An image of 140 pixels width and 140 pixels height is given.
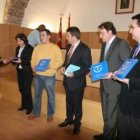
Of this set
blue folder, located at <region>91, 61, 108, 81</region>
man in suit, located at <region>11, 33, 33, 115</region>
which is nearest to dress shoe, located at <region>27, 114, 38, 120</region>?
man in suit, located at <region>11, 33, 33, 115</region>

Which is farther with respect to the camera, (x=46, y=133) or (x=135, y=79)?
(x=46, y=133)

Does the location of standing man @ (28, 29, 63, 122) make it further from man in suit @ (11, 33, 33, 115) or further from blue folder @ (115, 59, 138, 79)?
blue folder @ (115, 59, 138, 79)

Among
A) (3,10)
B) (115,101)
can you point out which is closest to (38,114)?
(115,101)

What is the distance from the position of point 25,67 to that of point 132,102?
2.34 meters

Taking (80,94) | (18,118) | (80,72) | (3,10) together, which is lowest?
(18,118)

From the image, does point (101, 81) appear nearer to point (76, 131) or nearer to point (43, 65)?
point (76, 131)

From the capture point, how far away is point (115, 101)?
100 inches

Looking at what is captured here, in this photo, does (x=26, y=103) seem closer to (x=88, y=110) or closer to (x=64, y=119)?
(x=64, y=119)

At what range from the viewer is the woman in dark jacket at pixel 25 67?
375 cm

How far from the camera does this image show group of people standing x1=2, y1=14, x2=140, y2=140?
70.1 inches

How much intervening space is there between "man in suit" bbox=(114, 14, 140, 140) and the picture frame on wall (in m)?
3.92

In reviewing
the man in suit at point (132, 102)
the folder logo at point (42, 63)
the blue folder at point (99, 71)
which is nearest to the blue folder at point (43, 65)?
the folder logo at point (42, 63)

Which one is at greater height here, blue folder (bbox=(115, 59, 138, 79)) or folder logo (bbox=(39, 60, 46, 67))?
blue folder (bbox=(115, 59, 138, 79))

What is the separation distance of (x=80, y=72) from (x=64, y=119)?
3.61 feet
